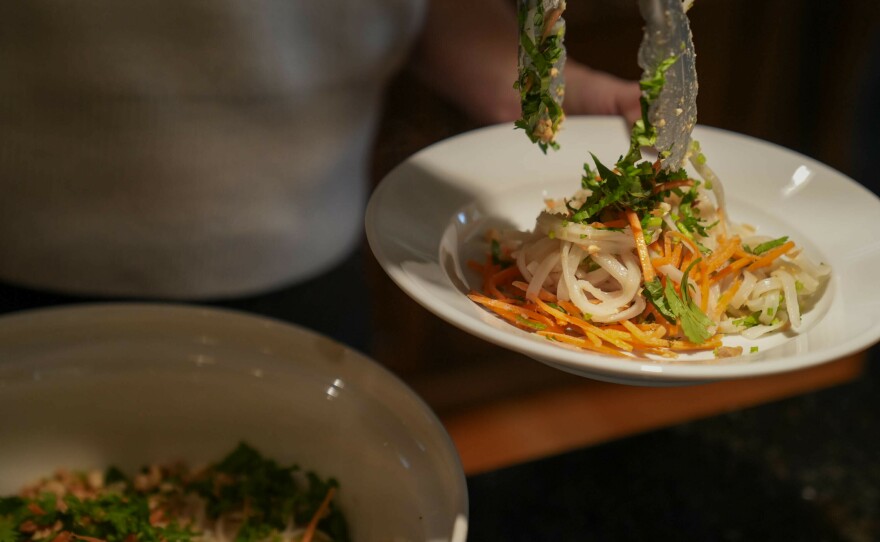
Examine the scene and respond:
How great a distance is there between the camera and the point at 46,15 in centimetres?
98

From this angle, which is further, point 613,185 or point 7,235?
point 7,235

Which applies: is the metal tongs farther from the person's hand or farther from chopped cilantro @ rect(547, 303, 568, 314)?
the person's hand

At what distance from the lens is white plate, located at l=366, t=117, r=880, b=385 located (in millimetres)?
645

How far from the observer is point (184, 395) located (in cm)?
88

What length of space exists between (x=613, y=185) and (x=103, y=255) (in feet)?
2.30

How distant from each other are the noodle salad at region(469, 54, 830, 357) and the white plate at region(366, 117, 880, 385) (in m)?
0.03

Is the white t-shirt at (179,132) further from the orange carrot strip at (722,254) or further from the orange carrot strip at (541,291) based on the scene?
the orange carrot strip at (722,254)

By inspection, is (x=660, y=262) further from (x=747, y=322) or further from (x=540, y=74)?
(x=540, y=74)

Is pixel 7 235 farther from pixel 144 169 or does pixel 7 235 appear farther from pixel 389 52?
pixel 389 52

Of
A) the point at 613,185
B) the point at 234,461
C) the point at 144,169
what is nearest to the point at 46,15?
the point at 144,169

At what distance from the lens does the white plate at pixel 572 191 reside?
65 cm

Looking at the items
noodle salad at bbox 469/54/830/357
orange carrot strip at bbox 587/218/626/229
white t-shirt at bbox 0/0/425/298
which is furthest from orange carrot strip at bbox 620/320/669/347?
white t-shirt at bbox 0/0/425/298

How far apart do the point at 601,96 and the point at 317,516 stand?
1.96 ft

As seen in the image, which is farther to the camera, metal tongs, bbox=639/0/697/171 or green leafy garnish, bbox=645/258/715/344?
green leafy garnish, bbox=645/258/715/344
